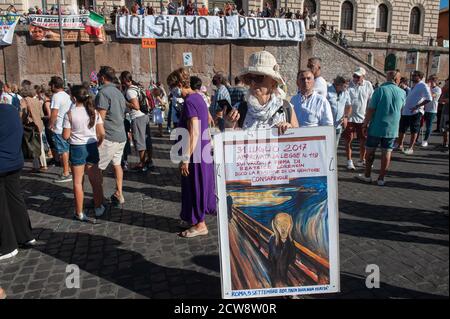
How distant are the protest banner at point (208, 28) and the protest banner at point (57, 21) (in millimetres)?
1854

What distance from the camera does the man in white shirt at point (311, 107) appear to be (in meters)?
5.00

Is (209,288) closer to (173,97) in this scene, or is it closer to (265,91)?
(265,91)

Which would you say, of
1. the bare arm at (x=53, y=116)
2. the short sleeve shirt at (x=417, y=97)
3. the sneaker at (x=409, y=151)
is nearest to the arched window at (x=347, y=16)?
the short sleeve shirt at (x=417, y=97)

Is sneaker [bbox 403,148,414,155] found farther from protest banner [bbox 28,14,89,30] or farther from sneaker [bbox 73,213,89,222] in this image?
protest banner [bbox 28,14,89,30]

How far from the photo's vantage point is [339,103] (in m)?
6.87

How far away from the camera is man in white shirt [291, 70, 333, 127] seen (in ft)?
16.4

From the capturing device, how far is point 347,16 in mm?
32688

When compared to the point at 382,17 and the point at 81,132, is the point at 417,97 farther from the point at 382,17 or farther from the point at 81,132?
the point at 382,17

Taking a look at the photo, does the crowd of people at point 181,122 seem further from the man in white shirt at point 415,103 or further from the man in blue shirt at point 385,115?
the man in white shirt at point 415,103

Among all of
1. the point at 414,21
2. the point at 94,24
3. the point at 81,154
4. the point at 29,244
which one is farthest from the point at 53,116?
the point at 414,21

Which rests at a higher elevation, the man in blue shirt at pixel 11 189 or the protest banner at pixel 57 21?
the protest banner at pixel 57 21

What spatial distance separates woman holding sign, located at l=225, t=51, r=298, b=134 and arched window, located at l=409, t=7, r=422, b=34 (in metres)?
38.7

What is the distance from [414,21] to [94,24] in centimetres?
3097

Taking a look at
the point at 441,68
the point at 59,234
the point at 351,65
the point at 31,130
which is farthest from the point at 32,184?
the point at 441,68
